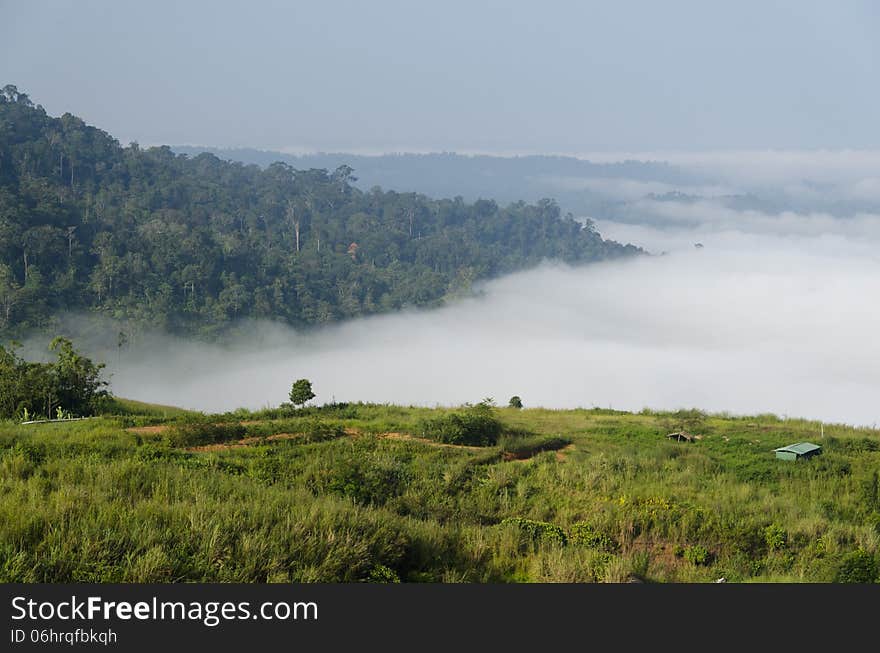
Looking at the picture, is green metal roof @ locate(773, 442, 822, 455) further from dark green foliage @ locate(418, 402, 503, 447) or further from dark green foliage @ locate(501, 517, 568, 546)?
dark green foliage @ locate(501, 517, 568, 546)

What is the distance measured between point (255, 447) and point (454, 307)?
132569 millimetres

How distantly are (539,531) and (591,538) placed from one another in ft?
2.30

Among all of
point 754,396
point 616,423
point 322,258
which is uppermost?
point 322,258

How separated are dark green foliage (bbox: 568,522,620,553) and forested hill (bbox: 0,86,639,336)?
78936 millimetres

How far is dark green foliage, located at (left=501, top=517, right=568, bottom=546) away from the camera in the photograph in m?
9.79

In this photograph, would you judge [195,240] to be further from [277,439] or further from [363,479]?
[363,479]

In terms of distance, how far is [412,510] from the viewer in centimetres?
1112

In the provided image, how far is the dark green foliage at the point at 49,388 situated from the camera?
2283cm

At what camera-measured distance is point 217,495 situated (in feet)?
28.5

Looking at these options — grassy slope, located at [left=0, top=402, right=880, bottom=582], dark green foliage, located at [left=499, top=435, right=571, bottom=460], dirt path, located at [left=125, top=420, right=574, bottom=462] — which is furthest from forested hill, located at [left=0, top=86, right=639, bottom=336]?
grassy slope, located at [left=0, top=402, right=880, bottom=582]

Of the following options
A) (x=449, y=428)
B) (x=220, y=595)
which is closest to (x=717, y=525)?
(x=220, y=595)

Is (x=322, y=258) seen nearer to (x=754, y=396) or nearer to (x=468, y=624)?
(x=754, y=396)

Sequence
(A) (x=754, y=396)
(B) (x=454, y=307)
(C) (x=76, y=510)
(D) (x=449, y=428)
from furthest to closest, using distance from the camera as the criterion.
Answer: (B) (x=454, y=307)
(A) (x=754, y=396)
(D) (x=449, y=428)
(C) (x=76, y=510)

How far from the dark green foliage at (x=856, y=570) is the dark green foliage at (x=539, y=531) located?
3.15m
